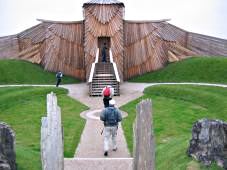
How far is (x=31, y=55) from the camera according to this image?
35125mm

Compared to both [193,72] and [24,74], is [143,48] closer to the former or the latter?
[193,72]

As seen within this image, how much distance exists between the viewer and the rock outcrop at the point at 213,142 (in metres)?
10.6

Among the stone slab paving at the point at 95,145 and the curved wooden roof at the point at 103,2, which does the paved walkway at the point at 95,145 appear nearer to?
the stone slab paving at the point at 95,145

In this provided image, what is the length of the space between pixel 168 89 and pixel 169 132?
9.06 m

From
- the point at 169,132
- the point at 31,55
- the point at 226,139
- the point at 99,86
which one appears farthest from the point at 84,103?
the point at 226,139

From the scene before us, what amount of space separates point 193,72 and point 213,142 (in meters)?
21.6

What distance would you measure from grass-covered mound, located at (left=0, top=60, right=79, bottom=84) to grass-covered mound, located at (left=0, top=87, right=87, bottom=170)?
3.92 metres

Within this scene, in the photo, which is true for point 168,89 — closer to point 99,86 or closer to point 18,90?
point 99,86

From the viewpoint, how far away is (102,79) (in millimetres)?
28812

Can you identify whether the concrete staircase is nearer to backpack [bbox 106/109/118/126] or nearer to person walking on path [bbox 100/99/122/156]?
person walking on path [bbox 100/99/122/156]

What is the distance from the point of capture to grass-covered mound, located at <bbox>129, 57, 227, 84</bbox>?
30.4m

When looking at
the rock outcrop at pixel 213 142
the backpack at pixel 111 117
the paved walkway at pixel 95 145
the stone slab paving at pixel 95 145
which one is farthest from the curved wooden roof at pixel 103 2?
the rock outcrop at pixel 213 142

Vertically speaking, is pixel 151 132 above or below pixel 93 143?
above

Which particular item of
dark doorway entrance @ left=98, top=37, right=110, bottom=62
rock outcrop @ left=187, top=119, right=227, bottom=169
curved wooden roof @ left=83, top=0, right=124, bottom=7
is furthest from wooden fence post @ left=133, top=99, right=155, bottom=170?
curved wooden roof @ left=83, top=0, right=124, bottom=7
